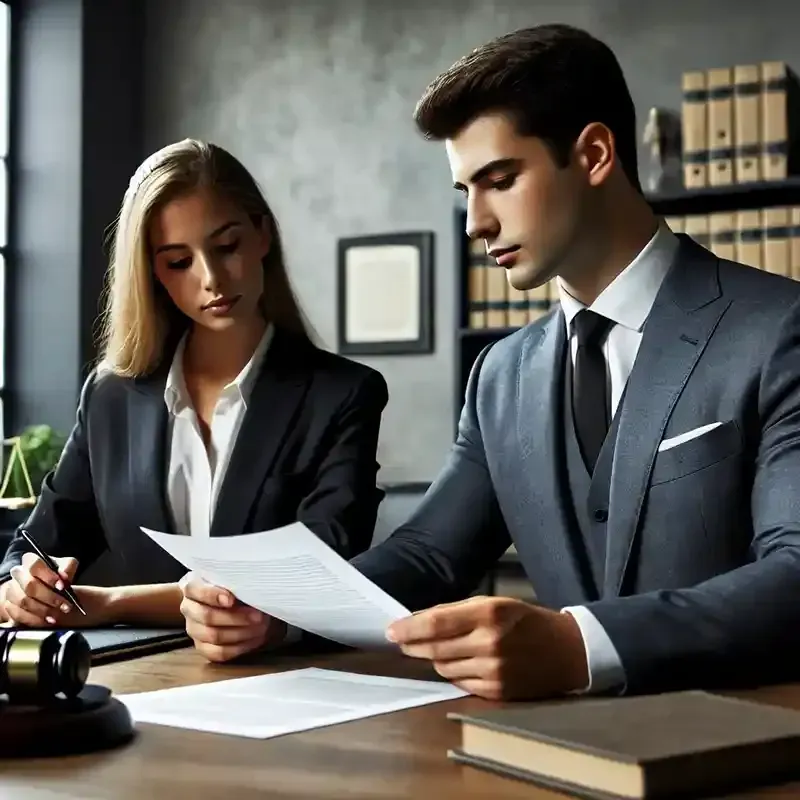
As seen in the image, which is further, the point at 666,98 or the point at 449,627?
the point at 666,98

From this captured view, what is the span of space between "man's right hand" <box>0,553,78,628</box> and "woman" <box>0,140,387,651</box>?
0.88ft

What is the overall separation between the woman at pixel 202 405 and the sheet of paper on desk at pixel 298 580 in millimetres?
550

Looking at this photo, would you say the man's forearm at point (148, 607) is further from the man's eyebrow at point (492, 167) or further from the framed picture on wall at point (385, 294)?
the framed picture on wall at point (385, 294)

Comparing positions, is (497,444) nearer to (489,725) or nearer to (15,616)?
(15,616)

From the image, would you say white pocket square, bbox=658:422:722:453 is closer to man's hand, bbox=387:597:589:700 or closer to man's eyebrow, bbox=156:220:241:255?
man's hand, bbox=387:597:589:700

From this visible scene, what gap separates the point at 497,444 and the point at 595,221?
0.33 metres

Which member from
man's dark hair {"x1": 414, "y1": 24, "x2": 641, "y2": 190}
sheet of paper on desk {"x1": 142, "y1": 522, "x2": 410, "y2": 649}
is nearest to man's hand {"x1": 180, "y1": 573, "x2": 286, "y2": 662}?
sheet of paper on desk {"x1": 142, "y1": 522, "x2": 410, "y2": 649}

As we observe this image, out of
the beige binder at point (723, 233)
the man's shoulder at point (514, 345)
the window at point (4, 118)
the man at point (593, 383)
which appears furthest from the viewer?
the window at point (4, 118)

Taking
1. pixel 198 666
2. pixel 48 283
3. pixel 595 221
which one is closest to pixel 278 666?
pixel 198 666

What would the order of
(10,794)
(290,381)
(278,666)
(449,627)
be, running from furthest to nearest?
1. (290,381)
2. (278,666)
3. (449,627)
4. (10,794)

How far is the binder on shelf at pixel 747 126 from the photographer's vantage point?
135 inches

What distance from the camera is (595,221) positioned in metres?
1.58

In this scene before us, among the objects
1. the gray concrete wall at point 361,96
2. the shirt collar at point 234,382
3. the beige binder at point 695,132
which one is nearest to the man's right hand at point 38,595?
the shirt collar at point 234,382

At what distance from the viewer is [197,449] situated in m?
2.02
